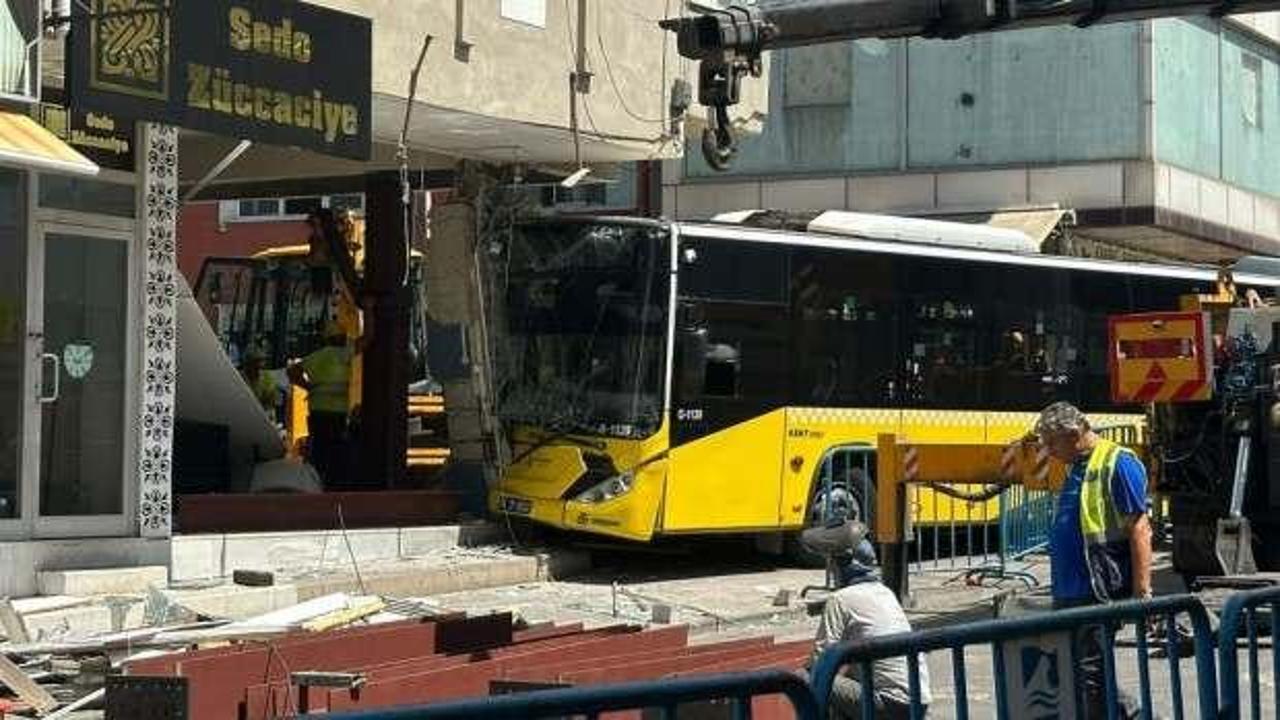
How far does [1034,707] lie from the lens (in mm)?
6508

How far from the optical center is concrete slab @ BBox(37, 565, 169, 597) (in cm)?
1395

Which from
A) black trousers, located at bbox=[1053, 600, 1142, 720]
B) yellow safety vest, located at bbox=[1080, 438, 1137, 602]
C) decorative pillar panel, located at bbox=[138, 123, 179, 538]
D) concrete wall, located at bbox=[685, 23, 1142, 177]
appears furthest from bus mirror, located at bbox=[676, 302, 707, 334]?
concrete wall, located at bbox=[685, 23, 1142, 177]

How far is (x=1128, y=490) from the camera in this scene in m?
9.49

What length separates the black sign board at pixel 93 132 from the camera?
559 inches

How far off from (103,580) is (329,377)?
5830 millimetres

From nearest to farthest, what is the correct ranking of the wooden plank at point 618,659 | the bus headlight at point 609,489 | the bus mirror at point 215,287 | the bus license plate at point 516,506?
the wooden plank at point 618,659 < the bus headlight at point 609,489 < the bus license plate at point 516,506 < the bus mirror at point 215,287

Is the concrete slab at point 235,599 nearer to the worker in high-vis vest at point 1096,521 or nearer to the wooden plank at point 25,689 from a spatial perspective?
the wooden plank at point 25,689

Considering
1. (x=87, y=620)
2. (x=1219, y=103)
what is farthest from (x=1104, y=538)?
(x=1219, y=103)

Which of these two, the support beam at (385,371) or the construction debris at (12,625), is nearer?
the construction debris at (12,625)

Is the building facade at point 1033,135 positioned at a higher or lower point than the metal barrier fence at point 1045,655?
higher

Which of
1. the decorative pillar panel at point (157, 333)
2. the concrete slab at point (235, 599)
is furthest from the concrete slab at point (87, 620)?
the decorative pillar panel at point (157, 333)

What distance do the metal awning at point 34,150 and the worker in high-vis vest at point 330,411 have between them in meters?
6.54

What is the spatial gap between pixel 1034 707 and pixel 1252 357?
1003 cm

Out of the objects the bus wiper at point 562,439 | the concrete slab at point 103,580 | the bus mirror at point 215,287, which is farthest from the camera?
the bus mirror at point 215,287
